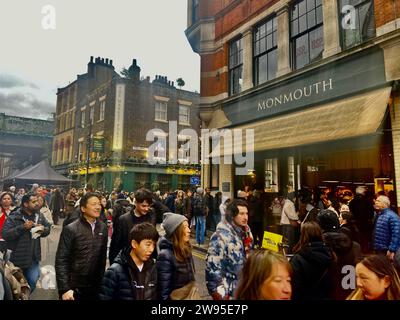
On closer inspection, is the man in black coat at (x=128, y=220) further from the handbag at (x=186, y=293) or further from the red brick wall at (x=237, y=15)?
the red brick wall at (x=237, y=15)

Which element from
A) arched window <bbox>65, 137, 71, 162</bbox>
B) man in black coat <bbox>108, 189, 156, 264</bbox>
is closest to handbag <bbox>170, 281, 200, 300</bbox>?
man in black coat <bbox>108, 189, 156, 264</bbox>

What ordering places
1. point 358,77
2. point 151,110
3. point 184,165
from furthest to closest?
point 151,110
point 184,165
point 358,77

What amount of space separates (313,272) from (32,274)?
3.27 metres

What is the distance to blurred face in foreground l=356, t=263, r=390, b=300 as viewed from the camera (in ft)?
5.25

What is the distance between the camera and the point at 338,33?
6824 mm

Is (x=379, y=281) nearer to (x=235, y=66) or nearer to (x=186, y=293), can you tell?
(x=186, y=293)

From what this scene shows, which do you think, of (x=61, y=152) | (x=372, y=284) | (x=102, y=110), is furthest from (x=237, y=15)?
(x=61, y=152)

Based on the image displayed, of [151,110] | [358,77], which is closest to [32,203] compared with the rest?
[358,77]

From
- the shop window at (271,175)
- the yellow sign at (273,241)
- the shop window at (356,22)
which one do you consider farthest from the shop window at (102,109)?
the yellow sign at (273,241)

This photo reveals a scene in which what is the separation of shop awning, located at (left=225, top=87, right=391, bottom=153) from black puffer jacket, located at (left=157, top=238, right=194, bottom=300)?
14.3 feet

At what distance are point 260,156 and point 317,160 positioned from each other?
1750 mm
